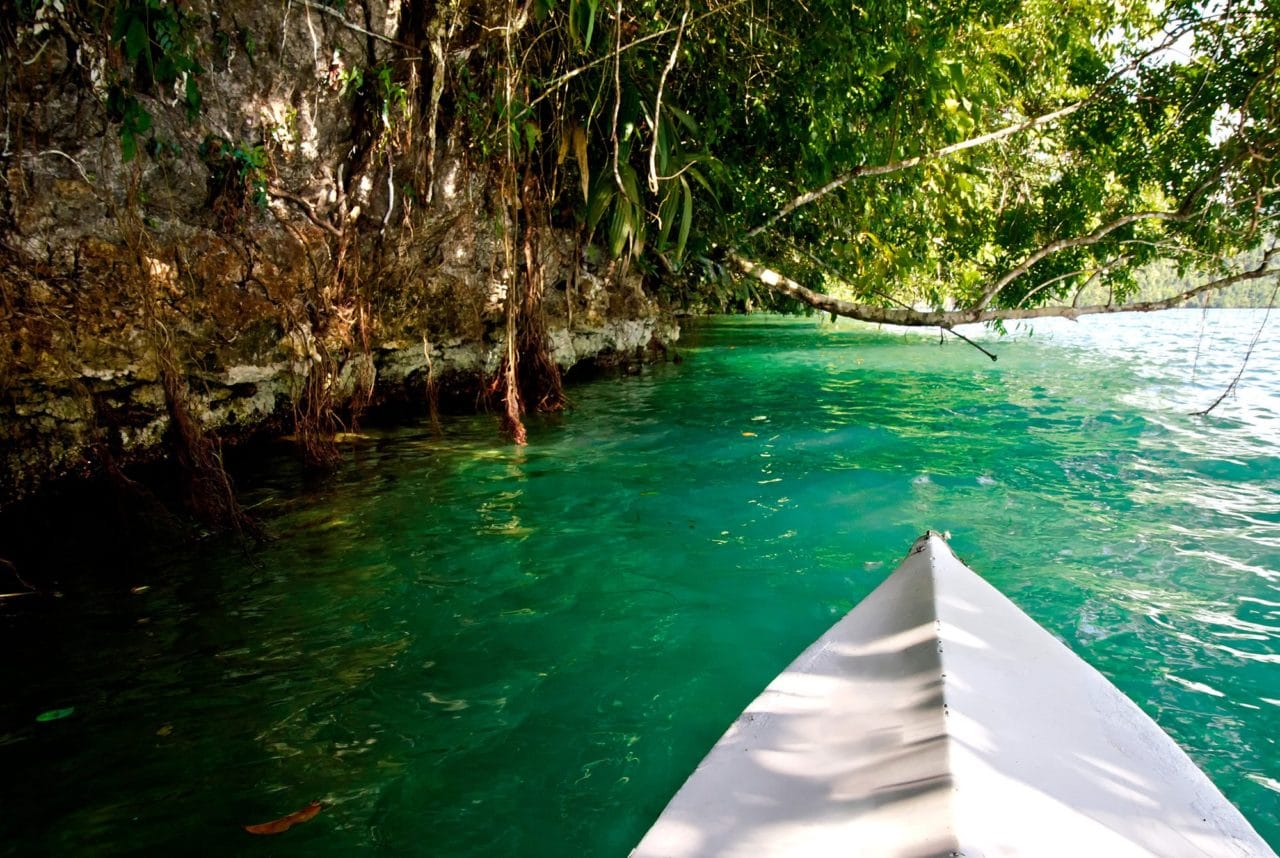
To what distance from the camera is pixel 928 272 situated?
30.6ft

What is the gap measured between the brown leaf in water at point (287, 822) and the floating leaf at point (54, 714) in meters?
1.09

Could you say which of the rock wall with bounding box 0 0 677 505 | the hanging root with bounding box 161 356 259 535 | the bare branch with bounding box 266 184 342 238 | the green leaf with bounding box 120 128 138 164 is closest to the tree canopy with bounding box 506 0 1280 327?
the rock wall with bounding box 0 0 677 505

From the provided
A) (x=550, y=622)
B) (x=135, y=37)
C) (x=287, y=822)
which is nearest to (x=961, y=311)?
(x=550, y=622)

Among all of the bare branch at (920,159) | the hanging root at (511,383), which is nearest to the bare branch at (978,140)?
the bare branch at (920,159)

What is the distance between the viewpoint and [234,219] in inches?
223

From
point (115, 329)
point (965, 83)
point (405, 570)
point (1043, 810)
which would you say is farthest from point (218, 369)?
point (965, 83)

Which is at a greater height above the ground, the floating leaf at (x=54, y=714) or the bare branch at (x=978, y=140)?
the bare branch at (x=978, y=140)

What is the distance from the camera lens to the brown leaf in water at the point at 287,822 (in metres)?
2.05

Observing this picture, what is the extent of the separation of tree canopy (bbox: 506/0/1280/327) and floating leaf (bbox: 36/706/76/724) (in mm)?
4129

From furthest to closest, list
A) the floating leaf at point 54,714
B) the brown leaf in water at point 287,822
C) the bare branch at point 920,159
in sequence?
the bare branch at point 920,159 → the floating leaf at point 54,714 → the brown leaf in water at point 287,822

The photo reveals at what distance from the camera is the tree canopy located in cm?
612

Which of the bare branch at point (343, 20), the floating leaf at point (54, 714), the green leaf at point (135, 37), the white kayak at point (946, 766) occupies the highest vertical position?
the bare branch at point (343, 20)

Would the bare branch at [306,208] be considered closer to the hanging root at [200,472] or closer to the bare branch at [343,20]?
the bare branch at [343,20]

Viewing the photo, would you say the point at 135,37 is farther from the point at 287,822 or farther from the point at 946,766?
the point at 946,766
